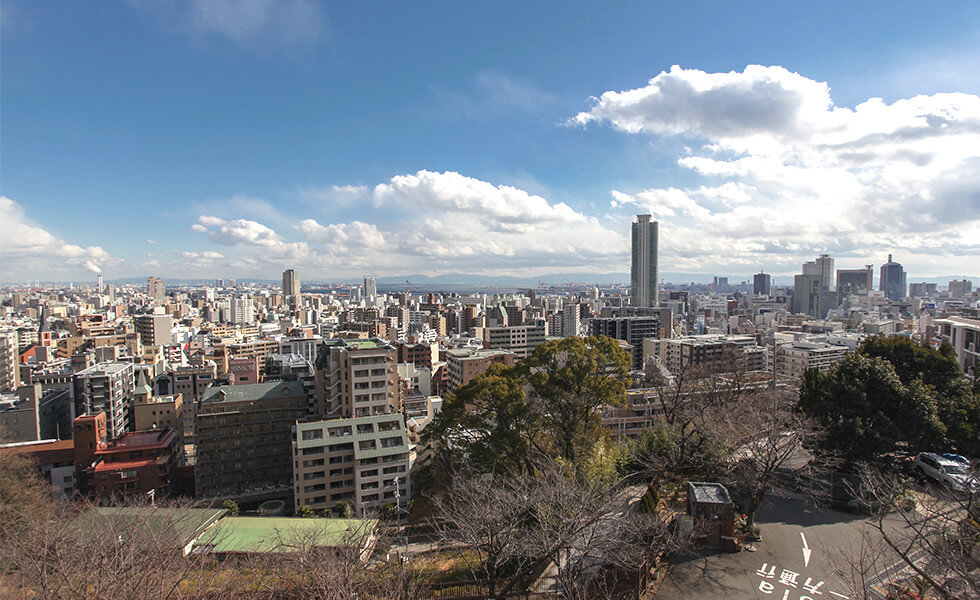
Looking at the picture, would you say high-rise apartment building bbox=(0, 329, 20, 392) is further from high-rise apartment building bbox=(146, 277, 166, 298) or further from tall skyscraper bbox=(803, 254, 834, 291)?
tall skyscraper bbox=(803, 254, 834, 291)

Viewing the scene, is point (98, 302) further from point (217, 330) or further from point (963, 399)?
point (963, 399)

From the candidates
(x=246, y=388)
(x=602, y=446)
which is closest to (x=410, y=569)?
(x=602, y=446)

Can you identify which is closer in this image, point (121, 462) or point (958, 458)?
point (958, 458)

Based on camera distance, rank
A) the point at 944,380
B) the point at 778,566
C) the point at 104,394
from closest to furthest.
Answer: the point at 778,566, the point at 944,380, the point at 104,394

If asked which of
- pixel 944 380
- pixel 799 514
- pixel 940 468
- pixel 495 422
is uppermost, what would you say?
pixel 944 380

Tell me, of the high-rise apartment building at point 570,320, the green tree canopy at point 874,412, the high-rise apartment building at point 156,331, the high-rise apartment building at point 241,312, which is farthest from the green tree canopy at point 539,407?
the high-rise apartment building at point 241,312

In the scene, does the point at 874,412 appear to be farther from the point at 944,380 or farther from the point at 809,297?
the point at 809,297

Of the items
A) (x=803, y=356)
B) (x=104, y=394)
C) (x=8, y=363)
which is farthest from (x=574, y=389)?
(x=8, y=363)

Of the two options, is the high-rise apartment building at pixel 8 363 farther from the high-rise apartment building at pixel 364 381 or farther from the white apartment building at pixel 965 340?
the white apartment building at pixel 965 340
